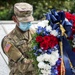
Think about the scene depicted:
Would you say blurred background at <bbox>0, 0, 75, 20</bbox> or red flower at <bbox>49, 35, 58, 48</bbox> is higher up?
red flower at <bbox>49, 35, 58, 48</bbox>

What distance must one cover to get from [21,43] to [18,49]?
0.08 m

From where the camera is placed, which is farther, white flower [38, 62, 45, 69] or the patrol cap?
the patrol cap

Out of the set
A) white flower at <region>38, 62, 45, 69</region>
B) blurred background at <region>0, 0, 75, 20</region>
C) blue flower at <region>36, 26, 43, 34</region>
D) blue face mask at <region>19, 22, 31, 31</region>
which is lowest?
blurred background at <region>0, 0, 75, 20</region>

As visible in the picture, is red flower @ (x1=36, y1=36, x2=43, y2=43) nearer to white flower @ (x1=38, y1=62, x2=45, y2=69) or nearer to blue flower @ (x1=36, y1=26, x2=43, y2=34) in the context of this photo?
blue flower @ (x1=36, y1=26, x2=43, y2=34)

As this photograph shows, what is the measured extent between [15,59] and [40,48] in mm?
567

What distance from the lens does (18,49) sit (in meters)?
4.24

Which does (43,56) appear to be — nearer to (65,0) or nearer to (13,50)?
(13,50)

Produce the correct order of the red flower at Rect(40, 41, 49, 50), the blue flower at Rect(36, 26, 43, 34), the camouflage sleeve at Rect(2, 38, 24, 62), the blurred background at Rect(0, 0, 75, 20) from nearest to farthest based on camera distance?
the red flower at Rect(40, 41, 49, 50) → the blue flower at Rect(36, 26, 43, 34) → the camouflage sleeve at Rect(2, 38, 24, 62) → the blurred background at Rect(0, 0, 75, 20)

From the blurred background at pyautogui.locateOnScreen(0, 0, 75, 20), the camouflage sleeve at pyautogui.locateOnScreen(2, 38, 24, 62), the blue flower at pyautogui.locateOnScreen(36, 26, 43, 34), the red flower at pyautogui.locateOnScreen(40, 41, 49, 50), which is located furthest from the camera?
the blurred background at pyautogui.locateOnScreen(0, 0, 75, 20)

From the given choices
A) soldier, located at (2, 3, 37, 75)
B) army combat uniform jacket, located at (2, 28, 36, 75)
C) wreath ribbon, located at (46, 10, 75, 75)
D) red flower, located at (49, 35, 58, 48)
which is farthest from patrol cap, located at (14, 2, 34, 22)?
red flower, located at (49, 35, 58, 48)

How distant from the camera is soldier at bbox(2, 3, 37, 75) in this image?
4172 millimetres

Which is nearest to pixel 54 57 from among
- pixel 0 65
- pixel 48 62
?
pixel 48 62

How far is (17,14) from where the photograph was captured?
4246 millimetres

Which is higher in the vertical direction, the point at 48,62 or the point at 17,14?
the point at 17,14
